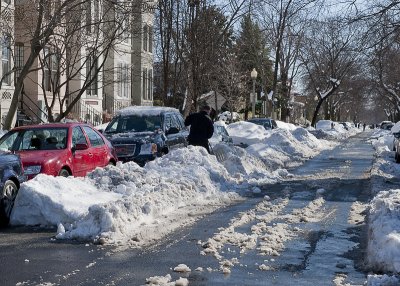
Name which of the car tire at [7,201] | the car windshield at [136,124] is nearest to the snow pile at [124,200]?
the car tire at [7,201]

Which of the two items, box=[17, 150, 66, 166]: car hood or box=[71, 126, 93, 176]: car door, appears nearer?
box=[17, 150, 66, 166]: car hood

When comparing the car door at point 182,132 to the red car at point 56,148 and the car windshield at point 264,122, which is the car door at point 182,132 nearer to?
the red car at point 56,148

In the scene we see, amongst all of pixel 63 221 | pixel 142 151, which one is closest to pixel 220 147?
pixel 142 151

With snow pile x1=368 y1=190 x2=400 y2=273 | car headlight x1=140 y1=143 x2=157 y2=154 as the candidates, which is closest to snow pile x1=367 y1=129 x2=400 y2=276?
snow pile x1=368 y1=190 x2=400 y2=273

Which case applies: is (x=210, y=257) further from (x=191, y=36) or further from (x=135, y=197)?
(x=191, y=36)

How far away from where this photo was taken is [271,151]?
24.3 metres

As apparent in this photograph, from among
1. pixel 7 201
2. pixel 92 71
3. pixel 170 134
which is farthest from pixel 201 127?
pixel 92 71

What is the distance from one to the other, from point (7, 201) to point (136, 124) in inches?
329

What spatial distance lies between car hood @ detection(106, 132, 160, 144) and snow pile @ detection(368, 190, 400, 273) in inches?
324

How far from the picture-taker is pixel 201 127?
16.6 m

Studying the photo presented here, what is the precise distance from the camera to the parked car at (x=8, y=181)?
987cm

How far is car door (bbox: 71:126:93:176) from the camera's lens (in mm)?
12836

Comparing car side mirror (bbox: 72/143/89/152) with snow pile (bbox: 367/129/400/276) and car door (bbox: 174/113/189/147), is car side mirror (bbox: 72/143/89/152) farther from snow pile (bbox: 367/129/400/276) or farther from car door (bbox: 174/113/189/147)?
car door (bbox: 174/113/189/147)

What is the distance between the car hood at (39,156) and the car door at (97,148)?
3.97ft
